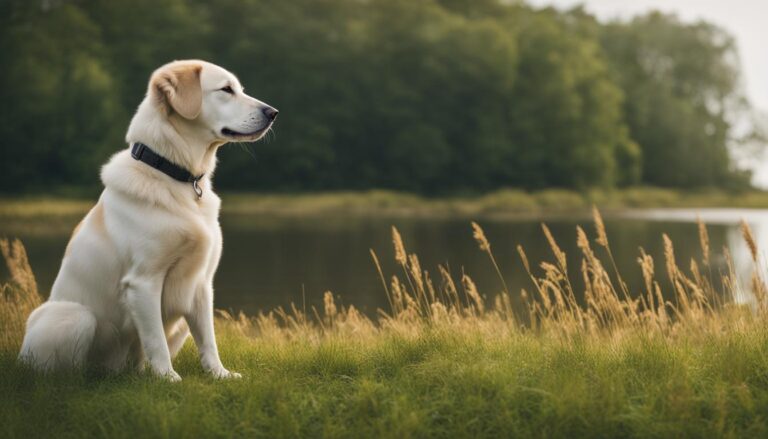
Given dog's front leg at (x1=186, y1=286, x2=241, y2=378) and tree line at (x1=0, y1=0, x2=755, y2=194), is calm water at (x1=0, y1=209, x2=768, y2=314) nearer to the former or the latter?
dog's front leg at (x1=186, y1=286, x2=241, y2=378)

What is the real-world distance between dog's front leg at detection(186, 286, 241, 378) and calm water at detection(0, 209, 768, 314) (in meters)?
4.35

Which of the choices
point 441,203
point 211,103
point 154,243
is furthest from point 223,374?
point 441,203

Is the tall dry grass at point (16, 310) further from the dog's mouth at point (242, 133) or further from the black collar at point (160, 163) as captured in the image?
the dog's mouth at point (242, 133)

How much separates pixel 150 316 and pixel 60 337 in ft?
1.77

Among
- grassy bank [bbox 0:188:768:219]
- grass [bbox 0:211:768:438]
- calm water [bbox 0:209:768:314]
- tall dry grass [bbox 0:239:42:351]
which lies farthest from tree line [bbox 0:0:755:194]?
grass [bbox 0:211:768:438]

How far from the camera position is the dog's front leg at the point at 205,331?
14.4ft

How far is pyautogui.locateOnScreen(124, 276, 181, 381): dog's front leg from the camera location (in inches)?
162

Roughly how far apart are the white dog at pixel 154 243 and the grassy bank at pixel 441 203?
31.3 meters

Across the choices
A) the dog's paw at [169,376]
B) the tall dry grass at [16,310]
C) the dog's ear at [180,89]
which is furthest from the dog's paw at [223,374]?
the tall dry grass at [16,310]

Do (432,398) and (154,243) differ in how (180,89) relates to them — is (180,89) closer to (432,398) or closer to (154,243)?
→ (154,243)

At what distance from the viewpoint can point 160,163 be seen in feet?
14.2

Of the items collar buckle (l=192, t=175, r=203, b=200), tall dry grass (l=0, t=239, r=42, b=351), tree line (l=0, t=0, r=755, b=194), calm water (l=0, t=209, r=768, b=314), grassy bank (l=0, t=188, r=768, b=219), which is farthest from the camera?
tree line (l=0, t=0, r=755, b=194)

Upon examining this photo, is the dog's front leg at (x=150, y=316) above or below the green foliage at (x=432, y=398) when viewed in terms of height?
above

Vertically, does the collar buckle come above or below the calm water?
above
